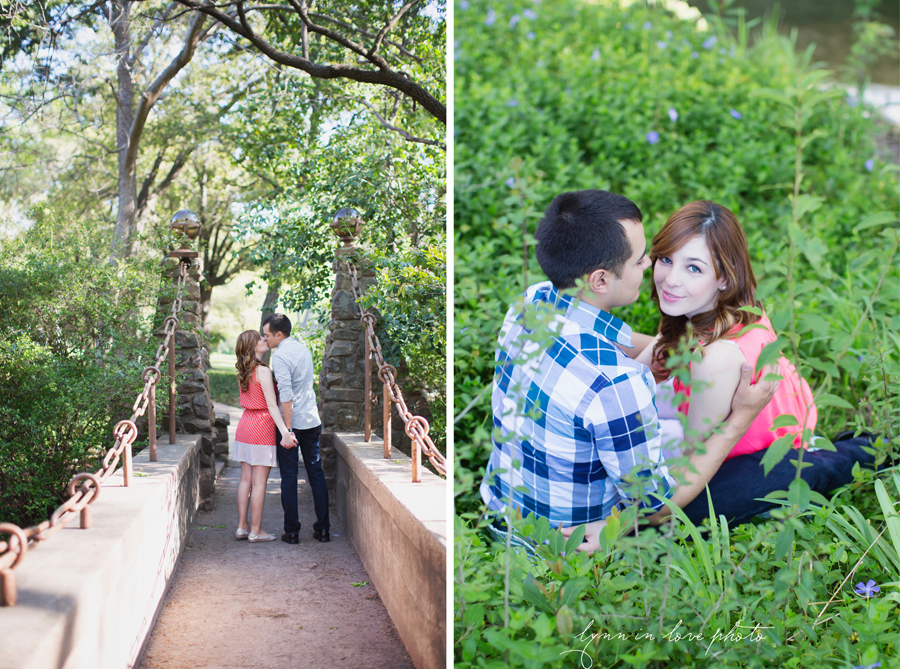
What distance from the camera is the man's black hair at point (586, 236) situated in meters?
1.82

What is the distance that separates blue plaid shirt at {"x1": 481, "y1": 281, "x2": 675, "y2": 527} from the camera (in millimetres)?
1743

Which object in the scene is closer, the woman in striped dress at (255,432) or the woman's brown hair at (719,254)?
the woman's brown hair at (719,254)

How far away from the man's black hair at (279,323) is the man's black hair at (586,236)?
3.17ft

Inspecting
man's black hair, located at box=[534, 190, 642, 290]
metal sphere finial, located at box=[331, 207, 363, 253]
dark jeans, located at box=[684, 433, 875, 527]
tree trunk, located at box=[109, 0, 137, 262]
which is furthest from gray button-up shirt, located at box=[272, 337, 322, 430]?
dark jeans, located at box=[684, 433, 875, 527]

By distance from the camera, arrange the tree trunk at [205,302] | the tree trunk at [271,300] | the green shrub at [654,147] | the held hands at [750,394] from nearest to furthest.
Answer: the held hands at [750,394] < the tree trunk at [271,300] < the tree trunk at [205,302] < the green shrub at [654,147]

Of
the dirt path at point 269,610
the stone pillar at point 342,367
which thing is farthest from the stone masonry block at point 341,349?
the dirt path at point 269,610

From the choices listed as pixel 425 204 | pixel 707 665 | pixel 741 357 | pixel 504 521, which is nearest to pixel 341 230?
pixel 425 204

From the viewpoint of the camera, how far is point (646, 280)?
393cm

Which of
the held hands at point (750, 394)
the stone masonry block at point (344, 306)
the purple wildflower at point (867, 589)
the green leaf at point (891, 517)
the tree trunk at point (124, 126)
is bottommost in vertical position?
the purple wildflower at point (867, 589)

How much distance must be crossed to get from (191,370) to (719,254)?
2361mm

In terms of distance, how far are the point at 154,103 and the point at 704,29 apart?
17.6ft

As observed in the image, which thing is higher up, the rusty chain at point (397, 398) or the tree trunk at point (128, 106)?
the tree trunk at point (128, 106)

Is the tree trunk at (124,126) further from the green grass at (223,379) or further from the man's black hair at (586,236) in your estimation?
the man's black hair at (586,236)

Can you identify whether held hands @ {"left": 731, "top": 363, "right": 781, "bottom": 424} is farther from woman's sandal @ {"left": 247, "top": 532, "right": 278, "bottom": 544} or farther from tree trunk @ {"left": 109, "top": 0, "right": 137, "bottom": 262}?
tree trunk @ {"left": 109, "top": 0, "right": 137, "bottom": 262}
